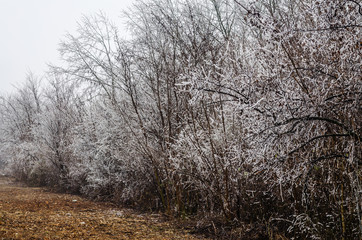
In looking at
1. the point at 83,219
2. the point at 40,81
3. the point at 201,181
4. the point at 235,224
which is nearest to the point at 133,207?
the point at 83,219

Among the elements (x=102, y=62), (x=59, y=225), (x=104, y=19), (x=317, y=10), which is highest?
(x=104, y=19)

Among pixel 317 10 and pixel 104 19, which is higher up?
pixel 104 19

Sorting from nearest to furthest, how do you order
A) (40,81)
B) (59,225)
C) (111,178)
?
(59,225) < (111,178) < (40,81)

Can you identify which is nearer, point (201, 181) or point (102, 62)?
point (201, 181)

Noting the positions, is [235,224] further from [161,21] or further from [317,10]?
[161,21]

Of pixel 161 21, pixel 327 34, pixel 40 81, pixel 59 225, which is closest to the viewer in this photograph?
pixel 327 34

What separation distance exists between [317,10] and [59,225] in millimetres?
5126

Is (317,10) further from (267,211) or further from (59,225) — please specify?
(59,225)

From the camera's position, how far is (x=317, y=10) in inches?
127

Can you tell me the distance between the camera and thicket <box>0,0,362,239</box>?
3283 mm

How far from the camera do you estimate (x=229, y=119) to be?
6293 millimetres

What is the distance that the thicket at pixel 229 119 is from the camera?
A: 10.8ft

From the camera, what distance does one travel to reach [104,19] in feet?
26.8

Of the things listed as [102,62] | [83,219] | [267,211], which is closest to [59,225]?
[83,219]
